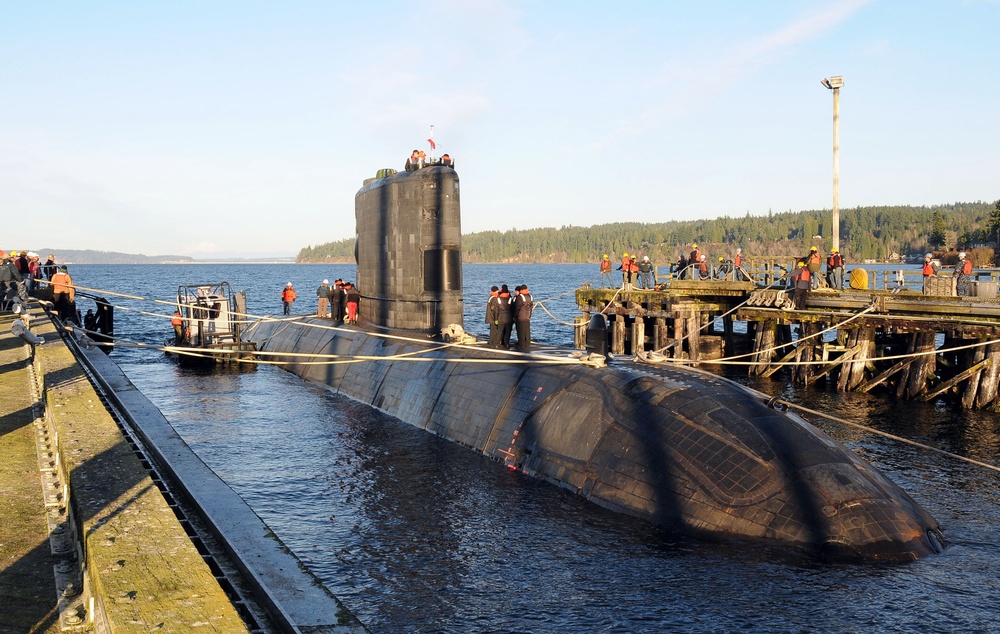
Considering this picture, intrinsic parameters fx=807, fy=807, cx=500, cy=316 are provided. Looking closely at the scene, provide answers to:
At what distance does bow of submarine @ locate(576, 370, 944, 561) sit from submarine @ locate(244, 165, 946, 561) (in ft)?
0.06

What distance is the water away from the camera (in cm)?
886

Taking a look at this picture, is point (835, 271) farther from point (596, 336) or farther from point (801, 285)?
point (596, 336)

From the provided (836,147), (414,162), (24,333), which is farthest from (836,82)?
(24,333)

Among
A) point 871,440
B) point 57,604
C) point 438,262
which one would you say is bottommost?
point 871,440

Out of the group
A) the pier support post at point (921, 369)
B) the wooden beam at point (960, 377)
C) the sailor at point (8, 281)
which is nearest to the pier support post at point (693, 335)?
the pier support post at point (921, 369)

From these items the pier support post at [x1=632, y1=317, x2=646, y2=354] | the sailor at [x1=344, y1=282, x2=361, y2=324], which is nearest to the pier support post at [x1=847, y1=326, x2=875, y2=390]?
the pier support post at [x1=632, y1=317, x2=646, y2=354]

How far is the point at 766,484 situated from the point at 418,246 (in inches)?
430

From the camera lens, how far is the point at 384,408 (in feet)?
63.5

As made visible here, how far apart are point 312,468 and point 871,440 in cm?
1225

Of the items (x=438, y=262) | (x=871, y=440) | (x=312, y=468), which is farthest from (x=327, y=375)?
(x=871, y=440)

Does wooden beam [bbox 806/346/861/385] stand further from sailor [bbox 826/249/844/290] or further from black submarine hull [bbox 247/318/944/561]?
black submarine hull [bbox 247/318/944/561]

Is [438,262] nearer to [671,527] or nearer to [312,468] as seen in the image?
[312,468]

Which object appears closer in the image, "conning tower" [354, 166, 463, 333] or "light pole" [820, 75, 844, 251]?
"conning tower" [354, 166, 463, 333]

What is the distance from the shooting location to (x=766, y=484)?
35.0ft
